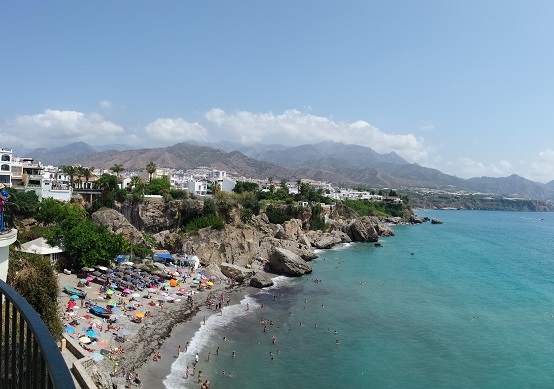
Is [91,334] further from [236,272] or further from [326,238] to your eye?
[326,238]

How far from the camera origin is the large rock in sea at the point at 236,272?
132 ft

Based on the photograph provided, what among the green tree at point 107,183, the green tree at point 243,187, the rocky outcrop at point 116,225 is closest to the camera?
the rocky outcrop at point 116,225

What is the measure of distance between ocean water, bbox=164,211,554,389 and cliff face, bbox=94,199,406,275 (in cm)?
392

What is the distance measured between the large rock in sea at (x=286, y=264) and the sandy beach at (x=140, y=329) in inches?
345

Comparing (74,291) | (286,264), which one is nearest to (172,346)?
(74,291)

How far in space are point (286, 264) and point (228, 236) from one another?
741 centimetres

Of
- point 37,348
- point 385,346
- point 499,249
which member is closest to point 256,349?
point 385,346

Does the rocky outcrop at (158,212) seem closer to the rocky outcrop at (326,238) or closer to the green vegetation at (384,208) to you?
the rocky outcrop at (326,238)

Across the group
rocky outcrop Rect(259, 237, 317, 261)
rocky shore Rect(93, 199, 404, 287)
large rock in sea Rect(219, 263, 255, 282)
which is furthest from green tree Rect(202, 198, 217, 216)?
large rock in sea Rect(219, 263, 255, 282)

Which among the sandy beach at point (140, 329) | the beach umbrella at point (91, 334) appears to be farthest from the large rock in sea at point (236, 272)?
the beach umbrella at point (91, 334)

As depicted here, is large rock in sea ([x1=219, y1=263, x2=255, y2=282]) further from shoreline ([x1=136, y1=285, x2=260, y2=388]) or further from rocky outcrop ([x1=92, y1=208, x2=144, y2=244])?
rocky outcrop ([x1=92, y1=208, x2=144, y2=244])

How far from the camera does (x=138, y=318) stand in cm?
2778

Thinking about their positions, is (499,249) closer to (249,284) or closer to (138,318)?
(249,284)

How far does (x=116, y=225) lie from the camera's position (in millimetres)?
44000
